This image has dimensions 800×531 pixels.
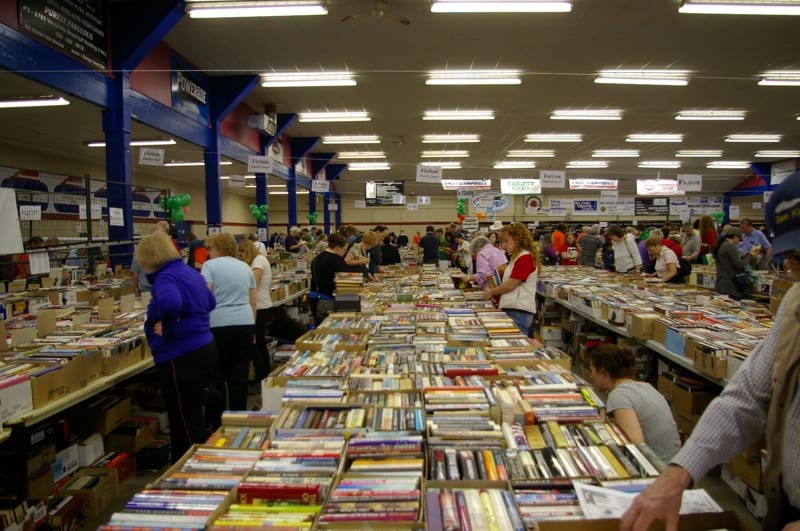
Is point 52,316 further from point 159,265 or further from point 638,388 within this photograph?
point 638,388

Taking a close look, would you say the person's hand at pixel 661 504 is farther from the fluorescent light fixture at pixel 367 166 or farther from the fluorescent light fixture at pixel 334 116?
the fluorescent light fixture at pixel 367 166

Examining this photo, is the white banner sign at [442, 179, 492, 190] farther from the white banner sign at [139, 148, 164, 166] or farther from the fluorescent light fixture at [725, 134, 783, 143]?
the white banner sign at [139, 148, 164, 166]

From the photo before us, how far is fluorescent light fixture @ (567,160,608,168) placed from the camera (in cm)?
2019

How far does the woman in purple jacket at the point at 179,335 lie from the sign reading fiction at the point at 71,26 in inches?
138

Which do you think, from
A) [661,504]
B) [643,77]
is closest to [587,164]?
[643,77]

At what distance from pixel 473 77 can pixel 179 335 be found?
24.6 ft

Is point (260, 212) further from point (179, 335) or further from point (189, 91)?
point (179, 335)

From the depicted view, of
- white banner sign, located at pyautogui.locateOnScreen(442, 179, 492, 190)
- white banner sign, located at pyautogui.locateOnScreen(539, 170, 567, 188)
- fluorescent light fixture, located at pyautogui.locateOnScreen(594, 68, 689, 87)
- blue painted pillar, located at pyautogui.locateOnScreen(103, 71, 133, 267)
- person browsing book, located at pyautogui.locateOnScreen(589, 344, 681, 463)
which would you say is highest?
fluorescent light fixture, located at pyautogui.locateOnScreen(594, 68, 689, 87)

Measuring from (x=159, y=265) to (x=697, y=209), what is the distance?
28.7 m

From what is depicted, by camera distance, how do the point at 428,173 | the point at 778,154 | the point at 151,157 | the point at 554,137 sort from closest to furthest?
the point at 151,157 < the point at 428,173 < the point at 554,137 < the point at 778,154

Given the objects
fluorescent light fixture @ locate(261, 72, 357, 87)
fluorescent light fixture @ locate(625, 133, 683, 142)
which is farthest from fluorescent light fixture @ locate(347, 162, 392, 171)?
fluorescent light fixture @ locate(261, 72, 357, 87)

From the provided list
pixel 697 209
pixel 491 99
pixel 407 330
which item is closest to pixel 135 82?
pixel 407 330

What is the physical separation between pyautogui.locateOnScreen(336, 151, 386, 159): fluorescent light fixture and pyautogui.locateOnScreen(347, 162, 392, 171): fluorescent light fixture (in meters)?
1.38

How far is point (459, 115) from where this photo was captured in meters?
12.3
